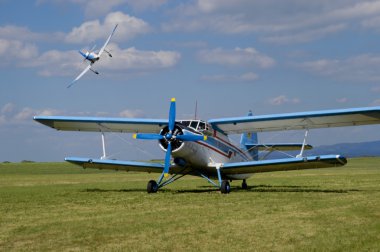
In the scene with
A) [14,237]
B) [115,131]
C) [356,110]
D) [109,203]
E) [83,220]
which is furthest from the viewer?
[115,131]

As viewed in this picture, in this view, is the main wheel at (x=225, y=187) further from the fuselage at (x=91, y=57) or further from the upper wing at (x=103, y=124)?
the fuselage at (x=91, y=57)

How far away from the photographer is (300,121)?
19.2 metres

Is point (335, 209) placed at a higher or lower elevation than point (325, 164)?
lower

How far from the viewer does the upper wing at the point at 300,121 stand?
17750 millimetres

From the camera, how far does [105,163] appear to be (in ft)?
66.3

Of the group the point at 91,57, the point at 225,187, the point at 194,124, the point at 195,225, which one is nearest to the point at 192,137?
the point at 194,124

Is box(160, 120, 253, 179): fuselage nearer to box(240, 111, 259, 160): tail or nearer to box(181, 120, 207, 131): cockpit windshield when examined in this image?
box(181, 120, 207, 131): cockpit windshield

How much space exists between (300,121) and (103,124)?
765cm

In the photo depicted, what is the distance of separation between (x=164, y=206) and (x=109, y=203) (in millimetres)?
1850

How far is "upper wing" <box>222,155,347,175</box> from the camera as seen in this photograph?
55.6 feet

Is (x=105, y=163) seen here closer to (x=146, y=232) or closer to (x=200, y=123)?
(x=200, y=123)

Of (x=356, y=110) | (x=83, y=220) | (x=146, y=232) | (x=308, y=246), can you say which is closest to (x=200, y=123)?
(x=356, y=110)

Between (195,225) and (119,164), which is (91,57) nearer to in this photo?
(119,164)

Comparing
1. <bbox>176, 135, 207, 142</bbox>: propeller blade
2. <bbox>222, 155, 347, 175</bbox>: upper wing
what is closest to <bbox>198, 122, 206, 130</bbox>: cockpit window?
<bbox>176, 135, 207, 142</bbox>: propeller blade
